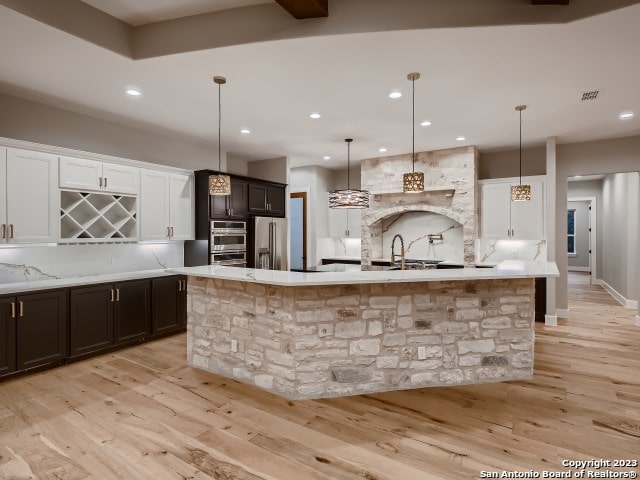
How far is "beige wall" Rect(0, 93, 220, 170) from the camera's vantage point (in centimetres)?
386

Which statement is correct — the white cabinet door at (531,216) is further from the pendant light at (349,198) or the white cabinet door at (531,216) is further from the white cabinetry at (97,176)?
the white cabinetry at (97,176)

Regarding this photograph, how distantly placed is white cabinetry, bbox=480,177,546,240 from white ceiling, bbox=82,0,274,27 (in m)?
4.85

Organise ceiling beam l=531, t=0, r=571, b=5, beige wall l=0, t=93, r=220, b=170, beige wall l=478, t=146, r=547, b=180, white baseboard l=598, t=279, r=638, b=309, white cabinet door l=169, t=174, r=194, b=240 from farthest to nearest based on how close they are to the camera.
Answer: white baseboard l=598, t=279, r=638, b=309
beige wall l=478, t=146, r=547, b=180
white cabinet door l=169, t=174, r=194, b=240
beige wall l=0, t=93, r=220, b=170
ceiling beam l=531, t=0, r=571, b=5

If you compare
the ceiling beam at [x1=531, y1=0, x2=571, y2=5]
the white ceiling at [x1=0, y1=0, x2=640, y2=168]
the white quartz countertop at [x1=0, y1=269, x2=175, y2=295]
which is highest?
the ceiling beam at [x1=531, y1=0, x2=571, y2=5]

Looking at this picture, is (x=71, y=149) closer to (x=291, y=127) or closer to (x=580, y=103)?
(x=291, y=127)

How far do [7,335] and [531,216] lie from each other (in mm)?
6944

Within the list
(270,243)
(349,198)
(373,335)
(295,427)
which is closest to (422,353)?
(373,335)

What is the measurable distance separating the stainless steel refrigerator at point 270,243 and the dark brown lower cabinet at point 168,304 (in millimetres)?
1273

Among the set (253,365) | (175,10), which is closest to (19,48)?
(175,10)

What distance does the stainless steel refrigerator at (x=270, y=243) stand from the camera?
587 centimetres

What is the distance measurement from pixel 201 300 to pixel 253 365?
911 millimetres

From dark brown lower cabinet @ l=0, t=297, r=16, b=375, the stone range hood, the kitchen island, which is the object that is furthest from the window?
dark brown lower cabinet @ l=0, t=297, r=16, b=375

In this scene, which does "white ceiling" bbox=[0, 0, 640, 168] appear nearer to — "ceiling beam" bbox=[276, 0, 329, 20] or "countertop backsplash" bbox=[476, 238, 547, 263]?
"ceiling beam" bbox=[276, 0, 329, 20]

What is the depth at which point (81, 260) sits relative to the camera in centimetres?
451
